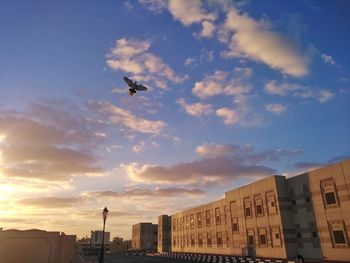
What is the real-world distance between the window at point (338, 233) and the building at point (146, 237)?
315ft

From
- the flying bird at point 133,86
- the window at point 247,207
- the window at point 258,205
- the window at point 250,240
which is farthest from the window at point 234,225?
the flying bird at point 133,86

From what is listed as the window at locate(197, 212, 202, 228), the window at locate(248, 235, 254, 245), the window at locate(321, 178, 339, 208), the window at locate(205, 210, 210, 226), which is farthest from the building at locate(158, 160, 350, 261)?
the window at locate(197, 212, 202, 228)

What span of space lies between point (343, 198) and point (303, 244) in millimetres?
8572

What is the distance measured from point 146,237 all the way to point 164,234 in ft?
90.1

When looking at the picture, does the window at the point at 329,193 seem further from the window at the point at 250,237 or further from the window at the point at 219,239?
the window at the point at 219,239

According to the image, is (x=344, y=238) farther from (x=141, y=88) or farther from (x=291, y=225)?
(x=141, y=88)

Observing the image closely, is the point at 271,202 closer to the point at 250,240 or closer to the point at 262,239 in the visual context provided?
the point at 262,239

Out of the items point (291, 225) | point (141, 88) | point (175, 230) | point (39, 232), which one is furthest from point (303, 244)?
point (175, 230)

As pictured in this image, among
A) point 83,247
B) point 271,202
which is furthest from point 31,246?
point 83,247

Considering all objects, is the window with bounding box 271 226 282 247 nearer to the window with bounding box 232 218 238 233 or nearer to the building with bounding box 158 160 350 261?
the building with bounding box 158 160 350 261

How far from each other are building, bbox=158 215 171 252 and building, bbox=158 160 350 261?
133 ft

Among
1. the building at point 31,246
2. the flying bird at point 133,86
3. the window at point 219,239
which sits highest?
the flying bird at point 133,86

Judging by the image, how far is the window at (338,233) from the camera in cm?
3120

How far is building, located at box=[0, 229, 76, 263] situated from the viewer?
78.2 ft
